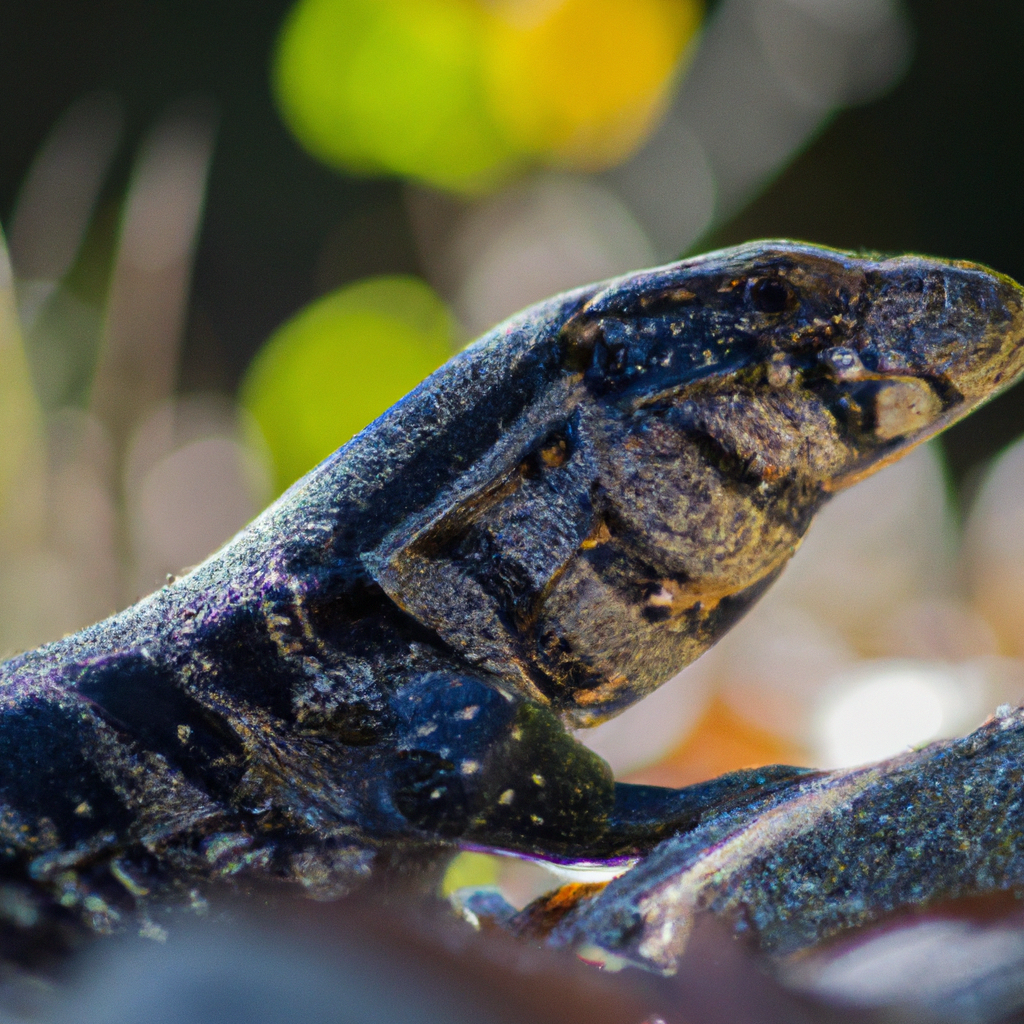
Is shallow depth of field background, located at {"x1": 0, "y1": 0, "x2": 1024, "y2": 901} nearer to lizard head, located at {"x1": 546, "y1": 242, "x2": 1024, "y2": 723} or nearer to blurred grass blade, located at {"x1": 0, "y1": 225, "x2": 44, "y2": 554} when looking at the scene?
blurred grass blade, located at {"x1": 0, "y1": 225, "x2": 44, "y2": 554}

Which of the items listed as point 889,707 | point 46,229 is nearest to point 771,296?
point 889,707

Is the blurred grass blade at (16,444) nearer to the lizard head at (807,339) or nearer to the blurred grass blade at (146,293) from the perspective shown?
the blurred grass blade at (146,293)

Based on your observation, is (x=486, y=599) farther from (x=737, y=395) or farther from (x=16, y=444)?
(x=16, y=444)

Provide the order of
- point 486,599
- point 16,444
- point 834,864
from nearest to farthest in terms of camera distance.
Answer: point 834,864, point 486,599, point 16,444

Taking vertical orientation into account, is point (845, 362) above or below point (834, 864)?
above

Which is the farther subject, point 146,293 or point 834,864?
point 146,293

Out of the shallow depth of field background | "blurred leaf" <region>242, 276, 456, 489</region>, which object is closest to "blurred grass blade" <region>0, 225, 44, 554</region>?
the shallow depth of field background

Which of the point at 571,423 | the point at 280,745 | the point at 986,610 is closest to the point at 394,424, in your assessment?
the point at 571,423

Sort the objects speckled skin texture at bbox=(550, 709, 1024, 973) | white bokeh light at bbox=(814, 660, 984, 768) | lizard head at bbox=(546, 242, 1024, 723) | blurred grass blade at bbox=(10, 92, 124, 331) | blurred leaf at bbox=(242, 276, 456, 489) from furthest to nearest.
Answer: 1. blurred leaf at bbox=(242, 276, 456, 489)
2. blurred grass blade at bbox=(10, 92, 124, 331)
3. white bokeh light at bbox=(814, 660, 984, 768)
4. lizard head at bbox=(546, 242, 1024, 723)
5. speckled skin texture at bbox=(550, 709, 1024, 973)

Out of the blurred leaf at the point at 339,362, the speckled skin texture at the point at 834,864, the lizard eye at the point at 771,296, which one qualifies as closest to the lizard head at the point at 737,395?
the lizard eye at the point at 771,296
